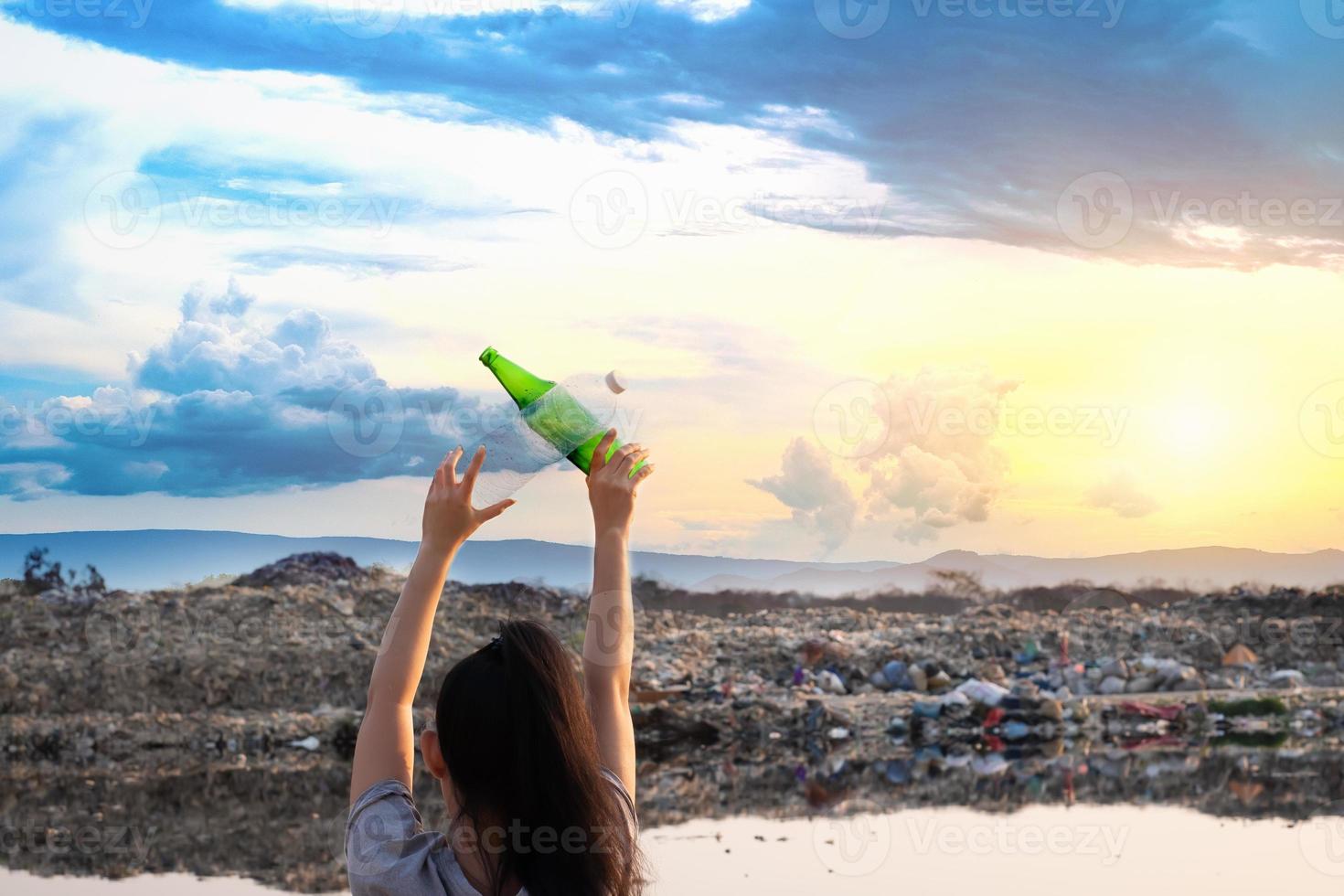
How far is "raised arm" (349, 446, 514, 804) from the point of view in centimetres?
128

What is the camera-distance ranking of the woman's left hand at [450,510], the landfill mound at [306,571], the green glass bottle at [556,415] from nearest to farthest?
the woman's left hand at [450,510] < the green glass bottle at [556,415] < the landfill mound at [306,571]

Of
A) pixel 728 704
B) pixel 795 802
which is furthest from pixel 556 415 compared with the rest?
pixel 728 704

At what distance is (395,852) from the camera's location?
1.24 metres

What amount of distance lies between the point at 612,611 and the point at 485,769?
0.27 m

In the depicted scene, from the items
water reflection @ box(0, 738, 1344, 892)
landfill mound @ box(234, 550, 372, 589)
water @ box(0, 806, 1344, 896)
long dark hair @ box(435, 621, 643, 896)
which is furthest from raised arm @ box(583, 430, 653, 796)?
landfill mound @ box(234, 550, 372, 589)

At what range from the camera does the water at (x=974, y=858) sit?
3.94 meters

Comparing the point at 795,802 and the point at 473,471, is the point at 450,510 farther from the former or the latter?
the point at 795,802

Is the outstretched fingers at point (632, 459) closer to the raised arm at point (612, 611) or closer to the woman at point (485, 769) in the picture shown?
the raised arm at point (612, 611)

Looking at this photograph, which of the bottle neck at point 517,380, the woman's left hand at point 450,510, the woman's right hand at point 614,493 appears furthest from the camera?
the bottle neck at point 517,380

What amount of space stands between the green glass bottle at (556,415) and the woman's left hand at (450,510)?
0.25 metres

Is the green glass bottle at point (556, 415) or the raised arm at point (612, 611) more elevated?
the green glass bottle at point (556, 415)

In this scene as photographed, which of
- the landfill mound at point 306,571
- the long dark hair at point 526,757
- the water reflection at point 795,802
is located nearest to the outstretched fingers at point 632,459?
the long dark hair at point 526,757

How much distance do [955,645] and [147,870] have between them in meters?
6.88

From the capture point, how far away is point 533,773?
1.20 meters
